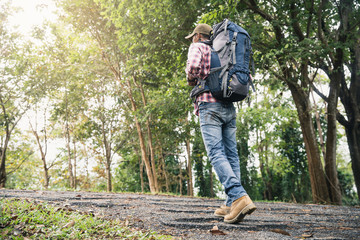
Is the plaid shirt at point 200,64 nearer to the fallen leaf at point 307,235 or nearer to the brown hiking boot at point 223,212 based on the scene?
the brown hiking boot at point 223,212

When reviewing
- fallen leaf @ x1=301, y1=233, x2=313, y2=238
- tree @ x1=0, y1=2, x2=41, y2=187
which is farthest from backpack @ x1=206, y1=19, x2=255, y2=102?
tree @ x1=0, y1=2, x2=41, y2=187

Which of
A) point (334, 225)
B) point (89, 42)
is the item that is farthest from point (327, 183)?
point (89, 42)

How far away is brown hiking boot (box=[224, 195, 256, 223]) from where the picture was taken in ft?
10.2

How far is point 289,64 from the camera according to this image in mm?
8766

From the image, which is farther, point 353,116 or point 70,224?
point 353,116

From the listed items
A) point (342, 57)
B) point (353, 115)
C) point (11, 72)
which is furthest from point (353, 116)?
point (11, 72)

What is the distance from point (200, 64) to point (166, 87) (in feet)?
25.2

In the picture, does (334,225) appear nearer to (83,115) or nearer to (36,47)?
(36,47)

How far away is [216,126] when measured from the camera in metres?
3.48

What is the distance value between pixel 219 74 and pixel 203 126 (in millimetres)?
647

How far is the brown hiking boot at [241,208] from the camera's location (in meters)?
3.11

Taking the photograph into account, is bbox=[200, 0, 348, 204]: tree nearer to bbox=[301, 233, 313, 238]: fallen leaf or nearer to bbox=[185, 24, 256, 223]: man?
bbox=[185, 24, 256, 223]: man

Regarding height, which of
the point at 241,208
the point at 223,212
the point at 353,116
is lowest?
the point at 223,212

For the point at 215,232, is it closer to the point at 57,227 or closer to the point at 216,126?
the point at 216,126
